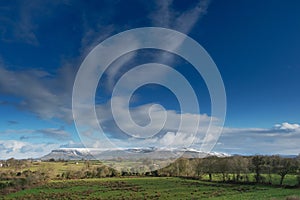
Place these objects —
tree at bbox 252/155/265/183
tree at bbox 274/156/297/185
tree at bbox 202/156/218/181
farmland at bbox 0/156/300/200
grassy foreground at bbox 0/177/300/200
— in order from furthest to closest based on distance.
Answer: tree at bbox 202/156/218/181 < tree at bbox 252/155/265/183 < tree at bbox 274/156/297/185 < farmland at bbox 0/156/300/200 < grassy foreground at bbox 0/177/300/200

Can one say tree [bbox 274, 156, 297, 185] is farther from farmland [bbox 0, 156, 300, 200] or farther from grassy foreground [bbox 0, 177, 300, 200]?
grassy foreground [bbox 0, 177, 300, 200]

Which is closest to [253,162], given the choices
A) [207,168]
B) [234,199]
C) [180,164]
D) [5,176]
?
[207,168]

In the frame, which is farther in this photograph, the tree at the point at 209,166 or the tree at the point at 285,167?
the tree at the point at 209,166

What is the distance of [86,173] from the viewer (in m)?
103

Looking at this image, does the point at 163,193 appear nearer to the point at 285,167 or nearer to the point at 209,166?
the point at 285,167

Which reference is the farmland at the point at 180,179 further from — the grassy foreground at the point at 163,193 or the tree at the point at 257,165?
the grassy foreground at the point at 163,193

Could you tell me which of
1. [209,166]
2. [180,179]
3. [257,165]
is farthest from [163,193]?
[209,166]

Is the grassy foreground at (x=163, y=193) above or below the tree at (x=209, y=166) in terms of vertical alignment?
below

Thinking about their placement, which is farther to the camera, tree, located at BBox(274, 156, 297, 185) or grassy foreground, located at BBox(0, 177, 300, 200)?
tree, located at BBox(274, 156, 297, 185)

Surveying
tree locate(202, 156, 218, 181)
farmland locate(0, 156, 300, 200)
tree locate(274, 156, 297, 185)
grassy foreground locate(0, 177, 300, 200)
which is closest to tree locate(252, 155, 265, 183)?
farmland locate(0, 156, 300, 200)

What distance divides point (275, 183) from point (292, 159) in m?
9.80

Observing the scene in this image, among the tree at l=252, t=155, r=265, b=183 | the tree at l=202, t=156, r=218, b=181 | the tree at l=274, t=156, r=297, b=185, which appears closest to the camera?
the tree at l=274, t=156, r=297, b=185

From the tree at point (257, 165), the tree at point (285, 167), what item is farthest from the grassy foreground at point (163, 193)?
the tree at point (257, 165)

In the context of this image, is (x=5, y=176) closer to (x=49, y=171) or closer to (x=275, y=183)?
(x=49, y=171)
